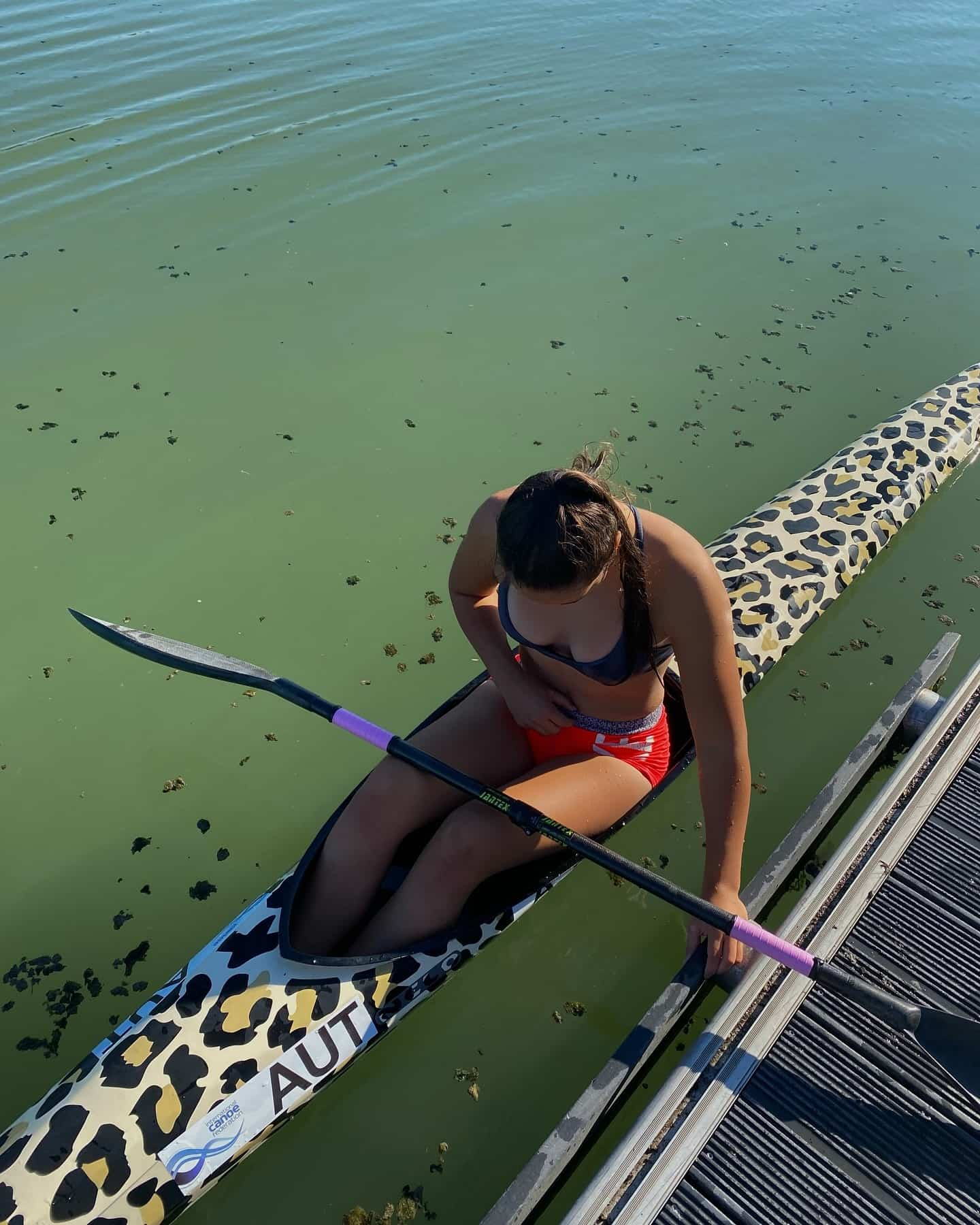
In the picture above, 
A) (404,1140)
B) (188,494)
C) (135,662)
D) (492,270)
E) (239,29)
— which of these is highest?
(239,29)

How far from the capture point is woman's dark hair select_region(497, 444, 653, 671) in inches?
90.7

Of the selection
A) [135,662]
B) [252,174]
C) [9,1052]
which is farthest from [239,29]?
[9,1052]

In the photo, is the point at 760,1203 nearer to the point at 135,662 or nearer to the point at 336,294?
the point at 135,662

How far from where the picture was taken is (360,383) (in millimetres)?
6020

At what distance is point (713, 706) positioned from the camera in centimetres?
255

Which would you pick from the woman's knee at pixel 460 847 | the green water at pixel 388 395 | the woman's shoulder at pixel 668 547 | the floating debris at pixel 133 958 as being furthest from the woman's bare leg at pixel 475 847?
the floating debris at pixel 133 958

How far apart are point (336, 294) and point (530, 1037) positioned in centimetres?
540

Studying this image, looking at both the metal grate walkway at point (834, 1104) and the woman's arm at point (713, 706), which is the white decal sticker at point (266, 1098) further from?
the woman's arm at point (713, 706)

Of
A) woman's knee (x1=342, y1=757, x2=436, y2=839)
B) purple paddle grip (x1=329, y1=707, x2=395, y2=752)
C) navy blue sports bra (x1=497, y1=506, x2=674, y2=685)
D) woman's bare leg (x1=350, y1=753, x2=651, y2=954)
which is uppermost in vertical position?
navy blue sports bra (x1=497, y1=506, x2=674, y2=685)

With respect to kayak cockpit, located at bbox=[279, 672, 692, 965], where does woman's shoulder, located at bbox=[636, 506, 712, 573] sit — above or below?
above

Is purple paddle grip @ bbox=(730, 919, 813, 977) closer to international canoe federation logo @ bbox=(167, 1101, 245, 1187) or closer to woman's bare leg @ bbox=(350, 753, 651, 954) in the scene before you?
woman's bare leg @ bbox=(350, 753, 651, 954)

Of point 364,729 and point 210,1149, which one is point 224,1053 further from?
point 364,729

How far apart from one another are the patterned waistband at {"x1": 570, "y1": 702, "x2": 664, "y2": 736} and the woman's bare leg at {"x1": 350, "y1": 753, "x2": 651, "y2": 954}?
0.39 feet

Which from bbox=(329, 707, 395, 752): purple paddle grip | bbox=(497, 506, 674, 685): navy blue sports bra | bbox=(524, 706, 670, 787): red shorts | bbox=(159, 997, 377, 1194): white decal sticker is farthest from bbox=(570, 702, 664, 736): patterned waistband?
bbox=(159, 997, 377, 1194): white decal sticker
